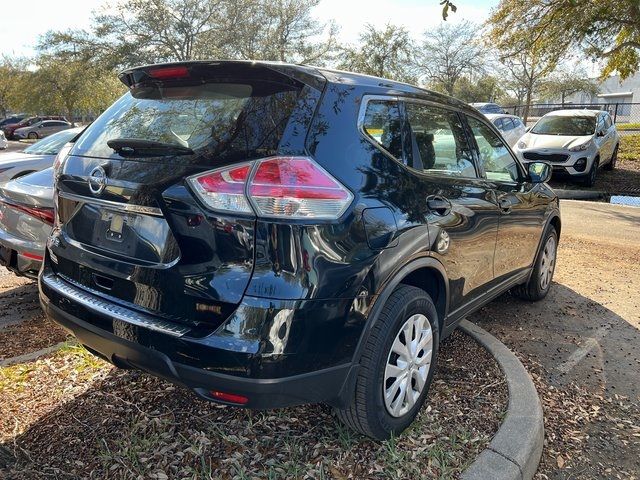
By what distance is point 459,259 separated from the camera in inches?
122

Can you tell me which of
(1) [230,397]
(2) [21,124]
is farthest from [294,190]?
(2) [21,124]

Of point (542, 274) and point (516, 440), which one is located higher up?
point (542, 274)

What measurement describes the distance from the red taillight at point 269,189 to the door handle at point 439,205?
2.66ft

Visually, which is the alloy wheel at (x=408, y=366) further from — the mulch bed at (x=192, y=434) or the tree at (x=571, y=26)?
the tree at (x=571, y=26)

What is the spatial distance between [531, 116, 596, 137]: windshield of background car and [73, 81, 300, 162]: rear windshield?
40.9ft

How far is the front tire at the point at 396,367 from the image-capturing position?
2.38m

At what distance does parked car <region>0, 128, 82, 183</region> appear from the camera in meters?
7.20

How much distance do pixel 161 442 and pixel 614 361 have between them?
3.18m

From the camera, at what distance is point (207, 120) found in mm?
2359

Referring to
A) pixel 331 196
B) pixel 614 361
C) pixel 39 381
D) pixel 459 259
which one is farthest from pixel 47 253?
pixel 614 361

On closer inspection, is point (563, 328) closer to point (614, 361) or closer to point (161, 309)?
point (614, 361)

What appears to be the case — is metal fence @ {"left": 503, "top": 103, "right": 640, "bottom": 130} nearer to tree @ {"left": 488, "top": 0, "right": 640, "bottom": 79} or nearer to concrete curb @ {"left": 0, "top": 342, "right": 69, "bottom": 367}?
tree @ {"left": 488, "top": 0, "right": 640, "bottom": 79}

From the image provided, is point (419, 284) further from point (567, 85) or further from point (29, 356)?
point (567, 85)

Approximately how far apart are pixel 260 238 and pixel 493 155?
2.43 metres
